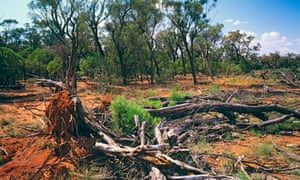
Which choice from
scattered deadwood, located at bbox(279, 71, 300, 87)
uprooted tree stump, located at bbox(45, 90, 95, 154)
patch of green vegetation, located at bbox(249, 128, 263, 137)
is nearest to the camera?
uprooted tree stump, located at bbox(45, 90, 95, 154)

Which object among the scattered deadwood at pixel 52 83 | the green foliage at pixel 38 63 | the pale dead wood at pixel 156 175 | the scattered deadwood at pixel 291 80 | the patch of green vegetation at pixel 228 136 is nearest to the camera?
the pale dead wood at pixel 156 175

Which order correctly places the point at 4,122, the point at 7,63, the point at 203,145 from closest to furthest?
the point at 203,145
the point at 4,122
the point at 7,63

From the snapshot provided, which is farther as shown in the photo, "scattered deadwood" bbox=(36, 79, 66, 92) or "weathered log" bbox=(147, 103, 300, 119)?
"weathered log" bbox=(147, 103, 300, 119)

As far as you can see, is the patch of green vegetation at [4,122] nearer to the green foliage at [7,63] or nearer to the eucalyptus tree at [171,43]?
the green foliage at [7,63]

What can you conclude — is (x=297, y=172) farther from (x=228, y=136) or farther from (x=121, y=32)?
(x=121, y=32)

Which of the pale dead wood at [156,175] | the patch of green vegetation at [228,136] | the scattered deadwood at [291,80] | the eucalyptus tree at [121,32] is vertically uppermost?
the eucalyptus tree at [121,32]

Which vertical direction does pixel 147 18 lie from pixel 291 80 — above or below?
above

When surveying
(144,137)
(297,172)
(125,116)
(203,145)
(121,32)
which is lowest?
(297,172)

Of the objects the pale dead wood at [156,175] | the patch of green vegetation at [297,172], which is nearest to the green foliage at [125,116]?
the pale dead wood at [156,175]

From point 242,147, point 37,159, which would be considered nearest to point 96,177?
point 37,159

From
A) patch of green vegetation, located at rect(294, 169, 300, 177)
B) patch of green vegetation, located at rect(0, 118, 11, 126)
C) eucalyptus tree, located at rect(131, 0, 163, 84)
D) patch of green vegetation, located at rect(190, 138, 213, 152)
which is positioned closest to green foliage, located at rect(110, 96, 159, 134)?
patch of green vegetation, located at rect(190, 138, 213, 152)

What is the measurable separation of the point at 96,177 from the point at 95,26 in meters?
20.6

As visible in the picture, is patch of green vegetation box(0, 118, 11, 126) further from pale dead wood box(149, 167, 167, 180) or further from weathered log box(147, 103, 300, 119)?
pale dead wood box(149, 167, 167, 180)

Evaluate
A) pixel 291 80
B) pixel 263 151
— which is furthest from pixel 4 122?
pixel 291 80
